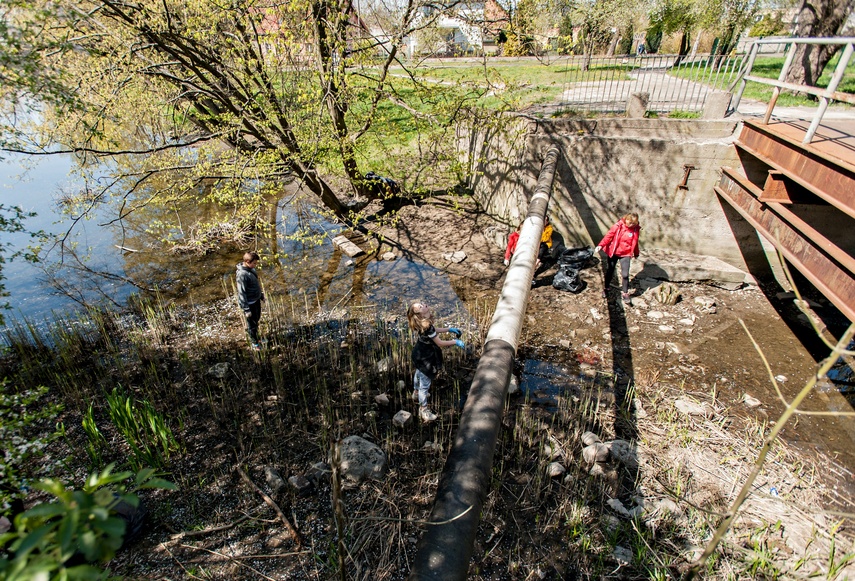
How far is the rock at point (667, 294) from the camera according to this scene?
7.37m

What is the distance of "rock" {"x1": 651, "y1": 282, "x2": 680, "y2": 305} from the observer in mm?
7367

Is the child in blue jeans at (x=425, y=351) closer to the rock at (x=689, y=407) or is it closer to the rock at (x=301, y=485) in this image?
the rock at (x=301, y=485)

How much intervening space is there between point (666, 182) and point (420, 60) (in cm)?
527

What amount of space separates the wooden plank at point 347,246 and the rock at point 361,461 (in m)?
5.71

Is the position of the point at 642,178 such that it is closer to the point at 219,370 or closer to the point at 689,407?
the point at 689,407

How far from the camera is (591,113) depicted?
9125mm

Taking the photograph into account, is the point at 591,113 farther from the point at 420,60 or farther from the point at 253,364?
the point at 253,364

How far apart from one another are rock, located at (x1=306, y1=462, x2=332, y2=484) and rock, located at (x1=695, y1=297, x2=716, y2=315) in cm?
656

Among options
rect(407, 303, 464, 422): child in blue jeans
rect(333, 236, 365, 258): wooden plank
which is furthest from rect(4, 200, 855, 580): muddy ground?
rect(333, 236, 365, 258): wooden plank

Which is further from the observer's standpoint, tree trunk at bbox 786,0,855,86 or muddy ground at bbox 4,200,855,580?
tree trunk at bbox 786,0,855,86

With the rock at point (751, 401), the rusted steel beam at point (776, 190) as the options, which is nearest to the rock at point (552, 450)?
the rock at point (751, 401)

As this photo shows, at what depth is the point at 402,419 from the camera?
16.3ft

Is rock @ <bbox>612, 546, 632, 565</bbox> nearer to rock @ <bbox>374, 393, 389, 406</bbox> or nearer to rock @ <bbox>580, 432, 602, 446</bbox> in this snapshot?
rock @ <bbox>580, 432, 602, 446</bbox>

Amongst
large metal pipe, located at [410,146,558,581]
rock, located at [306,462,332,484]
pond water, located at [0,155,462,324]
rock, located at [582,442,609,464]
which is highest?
large metal pipe, located at [410,146,558,581]
